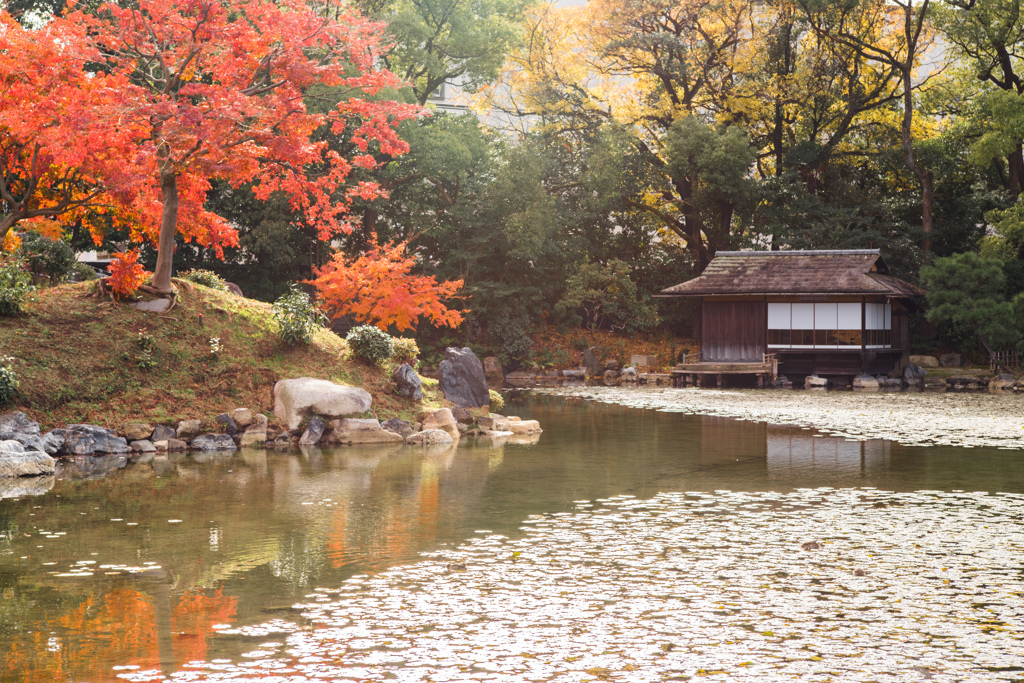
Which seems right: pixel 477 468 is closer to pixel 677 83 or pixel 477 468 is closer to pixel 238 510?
pixel 238 510

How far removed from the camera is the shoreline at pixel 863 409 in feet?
54.9

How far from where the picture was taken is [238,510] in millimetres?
9938

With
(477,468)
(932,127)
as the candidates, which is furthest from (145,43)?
(932,127)

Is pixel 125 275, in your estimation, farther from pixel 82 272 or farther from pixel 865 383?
pixel 865 383

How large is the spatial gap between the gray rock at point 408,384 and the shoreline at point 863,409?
706cm

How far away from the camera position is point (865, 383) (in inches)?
1185

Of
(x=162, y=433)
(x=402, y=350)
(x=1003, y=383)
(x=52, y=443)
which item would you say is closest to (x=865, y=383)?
(x=1003, y=383)

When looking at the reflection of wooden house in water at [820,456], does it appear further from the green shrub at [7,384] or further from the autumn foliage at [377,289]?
the autumn foliage at [377,289]

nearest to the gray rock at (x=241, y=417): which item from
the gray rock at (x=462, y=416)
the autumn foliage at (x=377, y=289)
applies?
the gray rock at (x=462, y=416)

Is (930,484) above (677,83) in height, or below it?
below

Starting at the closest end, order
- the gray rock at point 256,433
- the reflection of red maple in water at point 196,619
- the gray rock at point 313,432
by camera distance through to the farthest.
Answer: the reflection of red maple in water at point 196,619 → the gray rock at point 256,433 → the gray rock at point 313,432

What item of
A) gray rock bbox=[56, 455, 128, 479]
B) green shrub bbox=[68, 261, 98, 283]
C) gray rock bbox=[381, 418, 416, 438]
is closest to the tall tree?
green shrub bbox=[68, 261, 98, 283]

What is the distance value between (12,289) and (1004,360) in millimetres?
29839

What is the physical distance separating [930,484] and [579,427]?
330 inches
